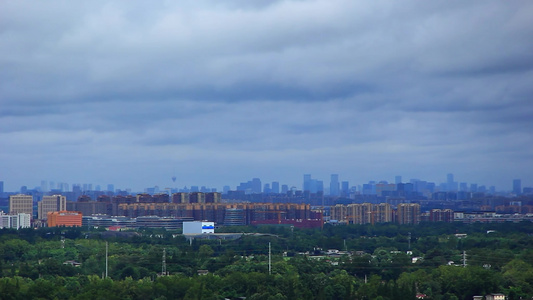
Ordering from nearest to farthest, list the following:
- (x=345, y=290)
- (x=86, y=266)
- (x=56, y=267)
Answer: (x=345, y=290), (x=56, y=267), (x=86, y=266)

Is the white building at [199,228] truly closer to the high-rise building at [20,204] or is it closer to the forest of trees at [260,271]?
the forest of trees at [260,271]

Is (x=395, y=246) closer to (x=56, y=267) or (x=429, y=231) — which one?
(x=429, y=231)

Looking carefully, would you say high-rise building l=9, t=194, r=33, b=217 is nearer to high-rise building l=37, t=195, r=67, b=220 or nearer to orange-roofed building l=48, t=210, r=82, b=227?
high-rise building l=37, t=195, r=67, b=220

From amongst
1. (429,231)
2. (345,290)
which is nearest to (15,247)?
(345,290)

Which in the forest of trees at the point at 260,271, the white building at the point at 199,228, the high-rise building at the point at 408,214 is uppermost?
the high-rise building at the point at 408,214

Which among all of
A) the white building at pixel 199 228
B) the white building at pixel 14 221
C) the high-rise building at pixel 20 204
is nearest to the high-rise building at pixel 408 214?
the white building at pixel 199 228
